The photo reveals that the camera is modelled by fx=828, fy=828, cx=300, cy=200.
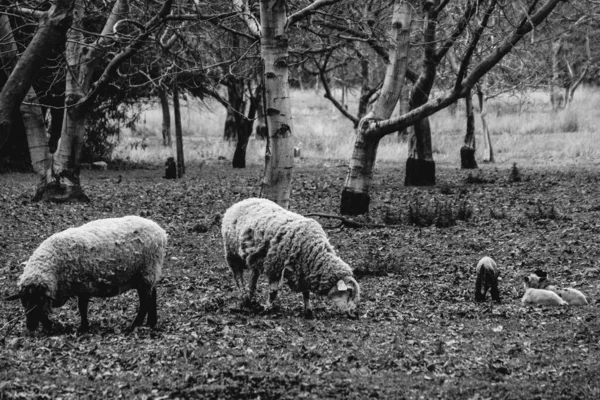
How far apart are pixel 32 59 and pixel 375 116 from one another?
10916mm

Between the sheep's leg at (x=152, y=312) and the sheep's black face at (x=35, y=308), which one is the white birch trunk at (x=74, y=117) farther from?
the sheep's black face at (x=35, y=308)

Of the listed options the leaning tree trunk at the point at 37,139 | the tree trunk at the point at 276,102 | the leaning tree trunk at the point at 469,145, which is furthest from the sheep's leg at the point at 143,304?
the leaning tree trunk at the point at 469,145

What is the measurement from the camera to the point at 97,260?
31.4ft

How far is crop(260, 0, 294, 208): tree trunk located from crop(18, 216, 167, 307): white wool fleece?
4955mm

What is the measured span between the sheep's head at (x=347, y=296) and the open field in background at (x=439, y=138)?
58.9 feet

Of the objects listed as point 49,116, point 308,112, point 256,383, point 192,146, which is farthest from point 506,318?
point 308,112

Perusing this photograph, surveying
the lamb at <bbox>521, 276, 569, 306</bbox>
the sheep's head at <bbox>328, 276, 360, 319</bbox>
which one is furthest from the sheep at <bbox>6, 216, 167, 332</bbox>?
the lamb at <bbox>521, 276, 569, 306</bbox>

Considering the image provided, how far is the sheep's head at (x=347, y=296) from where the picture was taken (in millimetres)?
10156

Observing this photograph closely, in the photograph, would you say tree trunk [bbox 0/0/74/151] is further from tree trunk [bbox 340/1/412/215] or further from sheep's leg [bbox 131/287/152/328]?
tree trunk [bbox 340/1/412/215]

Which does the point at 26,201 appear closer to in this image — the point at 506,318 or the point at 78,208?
the point at 78,208

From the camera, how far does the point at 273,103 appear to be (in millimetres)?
14680

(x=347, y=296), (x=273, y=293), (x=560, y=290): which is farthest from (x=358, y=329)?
(x=560, y=290)

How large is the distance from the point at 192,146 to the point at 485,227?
2494cm

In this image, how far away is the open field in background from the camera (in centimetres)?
3544
